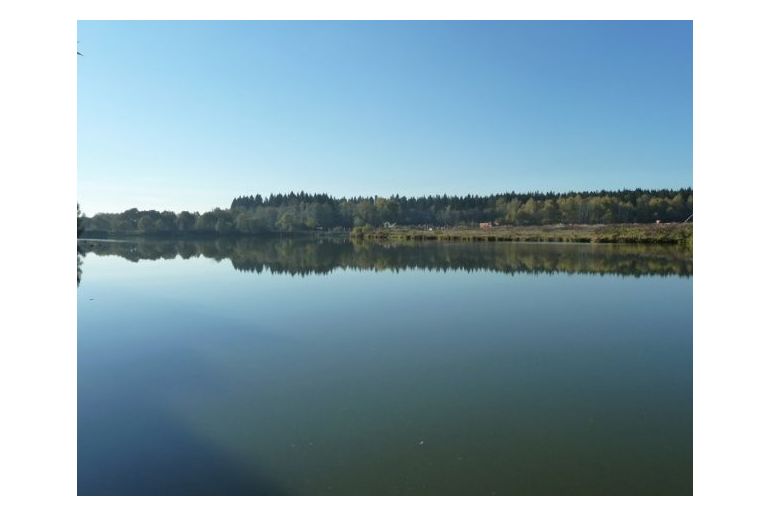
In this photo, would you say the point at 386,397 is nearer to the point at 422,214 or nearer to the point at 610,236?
the point at 610,236

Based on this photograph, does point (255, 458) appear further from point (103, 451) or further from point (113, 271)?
point (113, 271)

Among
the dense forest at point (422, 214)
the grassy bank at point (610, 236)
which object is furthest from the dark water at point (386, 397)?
the dense forest at point (422, 214)

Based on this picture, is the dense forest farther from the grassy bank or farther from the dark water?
the dark water

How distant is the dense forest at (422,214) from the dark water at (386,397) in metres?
62.4

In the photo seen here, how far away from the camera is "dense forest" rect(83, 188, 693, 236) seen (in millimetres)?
70562

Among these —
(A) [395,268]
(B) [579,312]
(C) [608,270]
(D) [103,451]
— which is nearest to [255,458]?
(D) [103,451]

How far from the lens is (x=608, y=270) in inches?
806

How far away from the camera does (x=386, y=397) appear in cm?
567

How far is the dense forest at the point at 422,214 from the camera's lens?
7056cm

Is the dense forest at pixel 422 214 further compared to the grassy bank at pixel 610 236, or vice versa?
the dense forest at pixel 422 214

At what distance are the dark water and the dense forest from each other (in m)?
62.4

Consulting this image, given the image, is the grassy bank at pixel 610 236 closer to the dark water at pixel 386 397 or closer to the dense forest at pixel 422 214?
the dense forest at pixel 422 214

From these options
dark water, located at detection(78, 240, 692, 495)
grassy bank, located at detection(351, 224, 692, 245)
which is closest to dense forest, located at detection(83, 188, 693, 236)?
grassy bank, located at detection(351, 224, 692, 245)

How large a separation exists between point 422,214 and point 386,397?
8918 centimetres
